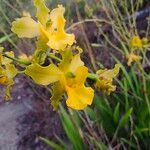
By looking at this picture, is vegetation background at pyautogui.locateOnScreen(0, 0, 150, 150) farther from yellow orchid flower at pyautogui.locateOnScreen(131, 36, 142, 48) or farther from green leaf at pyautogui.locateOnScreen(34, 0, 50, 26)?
green leaf at pyautogui.locateOnScreen(34, 0, 50, 26)

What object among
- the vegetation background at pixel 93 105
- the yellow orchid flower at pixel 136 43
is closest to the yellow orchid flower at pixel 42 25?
the vegetation background at pixel 93 105

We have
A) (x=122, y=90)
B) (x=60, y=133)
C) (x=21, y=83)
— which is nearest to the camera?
(x=122, y=90)

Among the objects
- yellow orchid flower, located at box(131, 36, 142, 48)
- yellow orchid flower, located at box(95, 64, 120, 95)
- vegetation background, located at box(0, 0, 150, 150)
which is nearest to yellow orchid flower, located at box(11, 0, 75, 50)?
yellow orchid flower, located at box(95, 64, 120, 95)

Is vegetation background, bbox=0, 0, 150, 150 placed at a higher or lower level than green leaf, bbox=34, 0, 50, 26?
lower

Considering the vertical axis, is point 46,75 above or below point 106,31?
above

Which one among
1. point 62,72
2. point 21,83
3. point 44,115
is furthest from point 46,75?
point 21,83

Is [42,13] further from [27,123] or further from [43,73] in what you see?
[27,123]

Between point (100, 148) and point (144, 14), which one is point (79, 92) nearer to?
point (100, 148)

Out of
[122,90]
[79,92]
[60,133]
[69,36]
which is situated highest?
[69,36]

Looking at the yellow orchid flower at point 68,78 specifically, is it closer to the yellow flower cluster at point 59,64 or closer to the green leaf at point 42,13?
the yellow flower cluster at point 59,64
